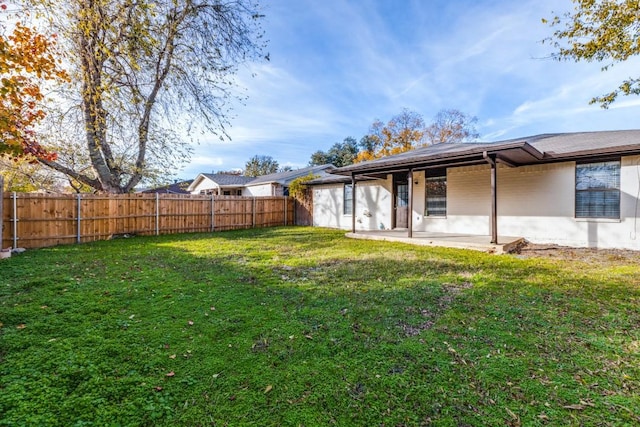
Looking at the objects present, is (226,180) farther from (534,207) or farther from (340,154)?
(534,207)

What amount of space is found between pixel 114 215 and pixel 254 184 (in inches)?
480

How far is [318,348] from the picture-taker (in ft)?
8.92

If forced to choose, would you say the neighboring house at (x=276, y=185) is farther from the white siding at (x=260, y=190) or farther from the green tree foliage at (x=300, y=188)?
the green tree foliage at (x=300, y=188)

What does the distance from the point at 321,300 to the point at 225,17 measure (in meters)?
7.47

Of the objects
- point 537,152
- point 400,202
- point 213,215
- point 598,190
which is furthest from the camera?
point 213,215

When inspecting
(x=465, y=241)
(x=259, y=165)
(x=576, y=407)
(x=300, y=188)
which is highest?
(x=259, y=165)

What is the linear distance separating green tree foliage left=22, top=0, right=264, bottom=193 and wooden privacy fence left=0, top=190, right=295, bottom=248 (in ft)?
4.30

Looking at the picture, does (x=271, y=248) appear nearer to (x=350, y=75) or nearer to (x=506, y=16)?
(x=506, y=16)

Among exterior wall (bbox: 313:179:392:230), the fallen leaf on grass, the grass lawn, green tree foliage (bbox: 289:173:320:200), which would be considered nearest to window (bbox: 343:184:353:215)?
exterior wall (bbox: 313:179:392:230)

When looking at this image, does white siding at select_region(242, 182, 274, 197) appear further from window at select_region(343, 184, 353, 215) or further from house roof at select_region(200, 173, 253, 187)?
window at select_region(343, 184, 353, 215)

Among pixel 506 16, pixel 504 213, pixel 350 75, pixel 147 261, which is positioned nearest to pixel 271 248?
pixel 147 261

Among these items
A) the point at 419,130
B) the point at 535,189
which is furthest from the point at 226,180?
the point at 535,189

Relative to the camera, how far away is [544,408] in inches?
77.1

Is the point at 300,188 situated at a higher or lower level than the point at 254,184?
lower
